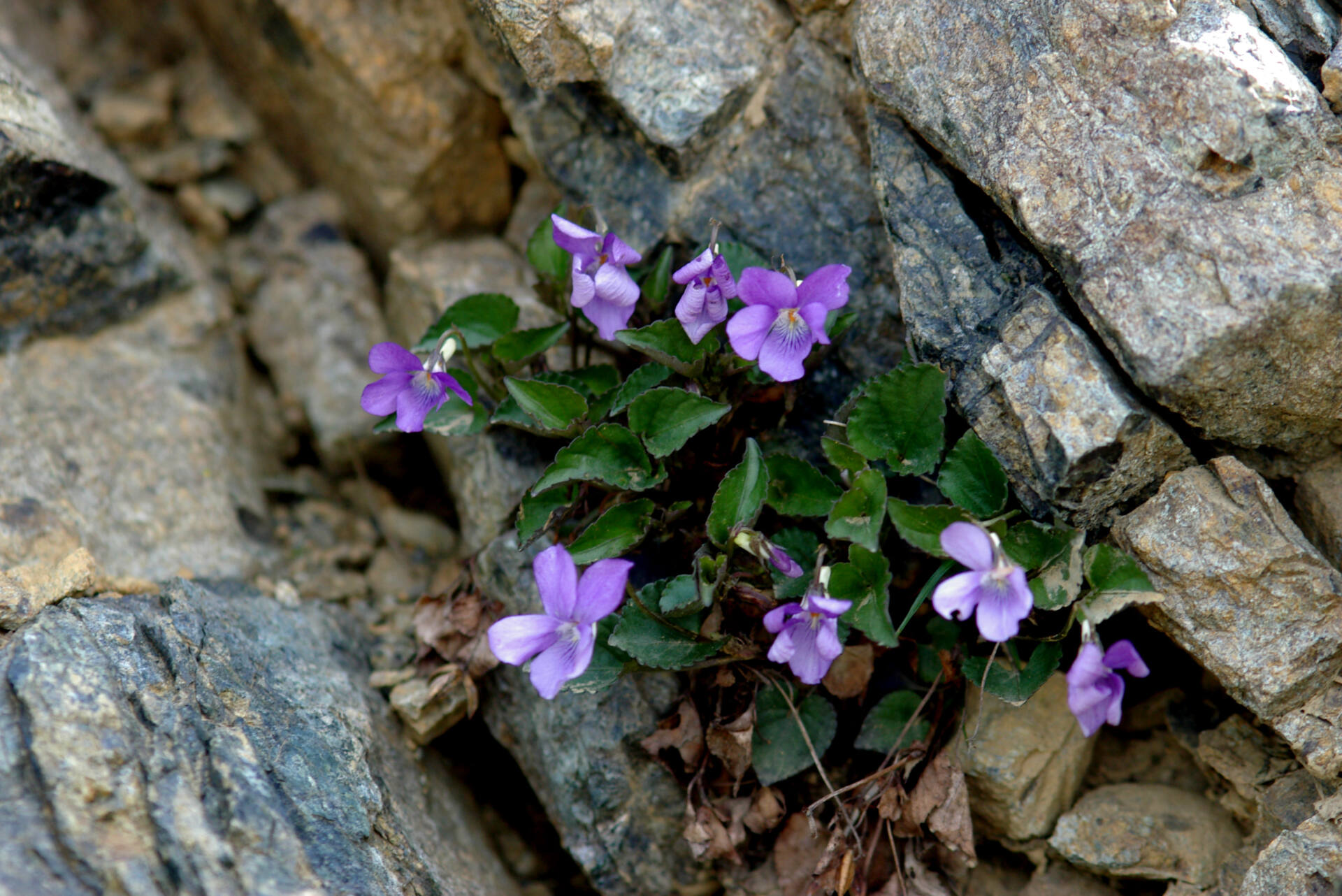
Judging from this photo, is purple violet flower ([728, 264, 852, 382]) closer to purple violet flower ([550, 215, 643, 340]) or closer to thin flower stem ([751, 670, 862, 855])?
purple violet flower ([550, 215, 643, 340])

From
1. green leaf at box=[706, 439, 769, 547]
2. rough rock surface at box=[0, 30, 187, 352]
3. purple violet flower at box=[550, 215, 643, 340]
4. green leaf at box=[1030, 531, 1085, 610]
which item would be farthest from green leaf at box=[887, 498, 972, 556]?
rough rock surface at box=[0, 30, 187, 352]

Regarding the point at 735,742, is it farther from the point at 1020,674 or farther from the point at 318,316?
the point at 318,316

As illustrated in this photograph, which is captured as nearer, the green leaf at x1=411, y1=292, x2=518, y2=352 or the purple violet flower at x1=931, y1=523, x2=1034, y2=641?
the purple violet flower at x1=931, y1=523, x2=1034, y2=641

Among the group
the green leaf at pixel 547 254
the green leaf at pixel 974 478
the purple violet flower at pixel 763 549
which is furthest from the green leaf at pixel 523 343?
the green leaf at pixel 974 478

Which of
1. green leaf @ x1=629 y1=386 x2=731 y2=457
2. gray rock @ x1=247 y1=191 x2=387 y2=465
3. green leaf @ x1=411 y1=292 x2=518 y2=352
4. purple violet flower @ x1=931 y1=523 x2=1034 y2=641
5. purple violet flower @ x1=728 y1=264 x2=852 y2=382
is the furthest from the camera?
gray rock @ x1=247 y1=191 x2=387 y2=465

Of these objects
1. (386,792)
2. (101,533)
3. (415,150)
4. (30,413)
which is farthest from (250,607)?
(415,150)

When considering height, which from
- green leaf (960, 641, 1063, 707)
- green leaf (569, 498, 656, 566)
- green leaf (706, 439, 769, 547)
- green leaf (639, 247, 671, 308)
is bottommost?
green leaf (960, 641, 1063, 707)

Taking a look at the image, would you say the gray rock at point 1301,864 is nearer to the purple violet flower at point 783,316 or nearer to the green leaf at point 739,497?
the green leaf at point 739,497
